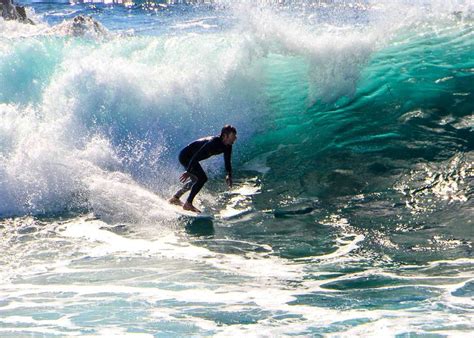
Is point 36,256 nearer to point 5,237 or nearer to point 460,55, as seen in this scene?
point 5,237

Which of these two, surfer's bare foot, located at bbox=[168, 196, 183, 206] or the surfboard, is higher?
surfer's bare foot, located at bbox=[168, 196, 183, 206]

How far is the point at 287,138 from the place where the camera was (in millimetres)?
12930

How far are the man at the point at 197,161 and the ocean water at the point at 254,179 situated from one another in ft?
1.26

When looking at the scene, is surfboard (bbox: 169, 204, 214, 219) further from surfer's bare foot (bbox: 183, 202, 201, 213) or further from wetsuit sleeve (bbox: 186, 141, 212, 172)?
wetsuit sleeve (bbox: 186, 141, 212, 172)

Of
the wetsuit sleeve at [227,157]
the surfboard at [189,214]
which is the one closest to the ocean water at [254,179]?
the surfboard at [189,214]

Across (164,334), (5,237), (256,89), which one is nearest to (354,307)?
(164,334)

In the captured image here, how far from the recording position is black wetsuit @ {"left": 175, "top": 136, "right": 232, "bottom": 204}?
398 inches

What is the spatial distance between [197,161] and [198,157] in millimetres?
58

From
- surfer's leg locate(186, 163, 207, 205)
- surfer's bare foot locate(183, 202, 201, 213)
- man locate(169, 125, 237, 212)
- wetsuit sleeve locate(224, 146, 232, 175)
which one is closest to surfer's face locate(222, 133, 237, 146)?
man locate(169, 125, 237, 212)

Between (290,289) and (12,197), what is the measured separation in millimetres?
5384

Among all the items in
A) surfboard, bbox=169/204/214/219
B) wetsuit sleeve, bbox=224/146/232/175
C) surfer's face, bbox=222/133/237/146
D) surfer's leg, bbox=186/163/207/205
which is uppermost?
surfer's face, bbox=222/133/237/146

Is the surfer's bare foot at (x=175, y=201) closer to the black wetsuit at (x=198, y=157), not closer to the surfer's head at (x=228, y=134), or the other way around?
the black wetsuit at (x=198, y=157)

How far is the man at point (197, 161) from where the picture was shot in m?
10.0

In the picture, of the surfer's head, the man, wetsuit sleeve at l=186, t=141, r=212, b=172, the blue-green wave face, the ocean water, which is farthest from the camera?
the blue-green wave face
